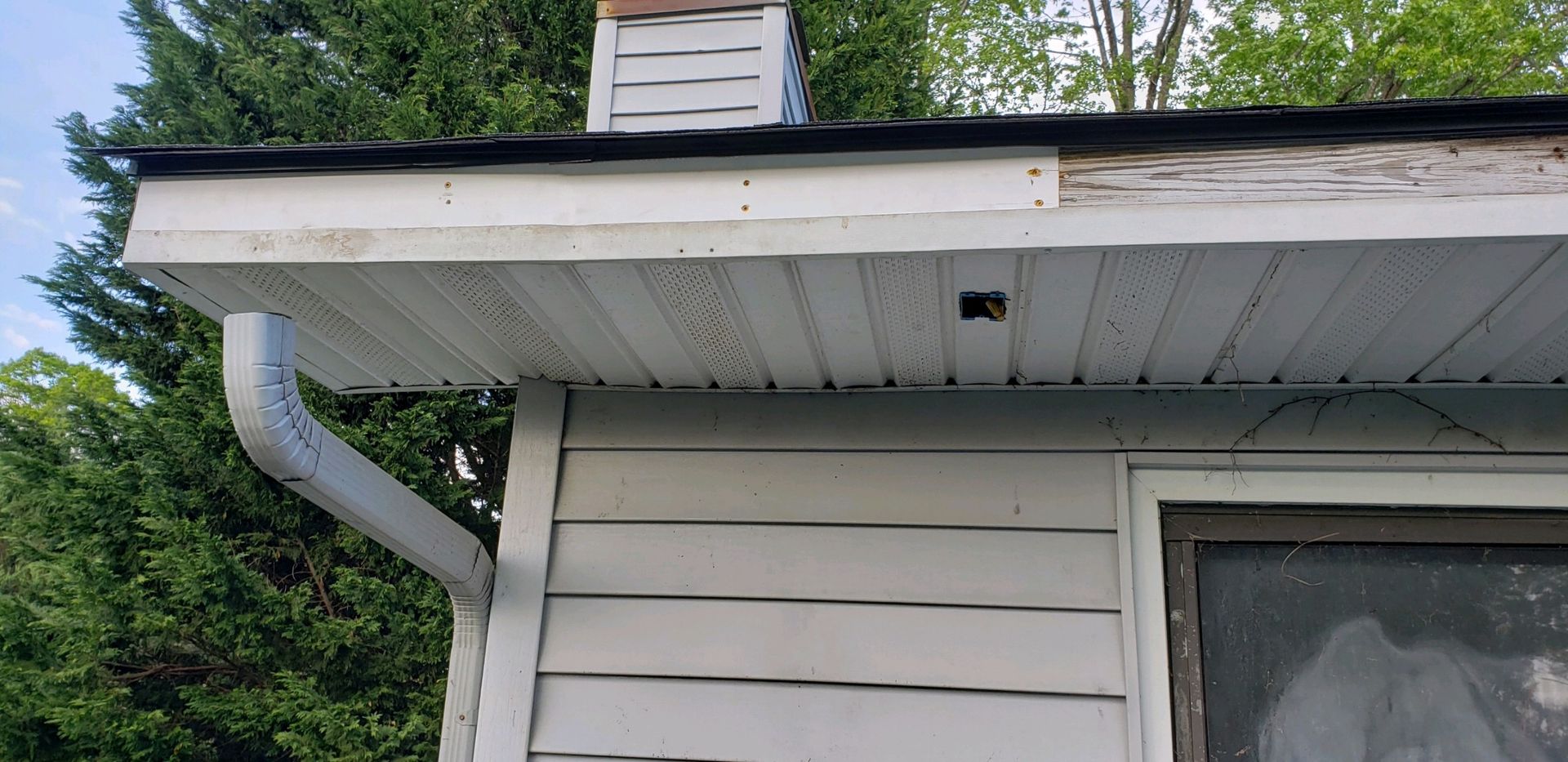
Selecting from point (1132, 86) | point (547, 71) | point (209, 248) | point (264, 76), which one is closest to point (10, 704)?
point (264, 76)

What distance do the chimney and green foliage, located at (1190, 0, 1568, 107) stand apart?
6.86 meters

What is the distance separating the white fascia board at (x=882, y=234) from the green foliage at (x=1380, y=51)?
7.90m

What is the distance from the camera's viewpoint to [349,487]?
5.53 feet

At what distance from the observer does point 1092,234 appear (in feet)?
4.37

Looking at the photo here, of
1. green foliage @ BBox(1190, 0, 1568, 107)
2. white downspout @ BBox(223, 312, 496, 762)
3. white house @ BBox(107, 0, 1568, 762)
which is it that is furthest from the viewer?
green foliage @ BBox(1190, 0, 1568, 107)

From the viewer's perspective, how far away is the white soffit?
1458 mm

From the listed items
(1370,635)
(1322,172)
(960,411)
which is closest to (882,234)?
(1322,172)

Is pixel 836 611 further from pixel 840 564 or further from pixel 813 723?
pixel 813 723

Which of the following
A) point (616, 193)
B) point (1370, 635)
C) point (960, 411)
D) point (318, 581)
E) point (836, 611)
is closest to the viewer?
point (616, 193)

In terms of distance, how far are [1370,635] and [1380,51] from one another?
26.2 ft

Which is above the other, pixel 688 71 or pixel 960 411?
pixel 688 71

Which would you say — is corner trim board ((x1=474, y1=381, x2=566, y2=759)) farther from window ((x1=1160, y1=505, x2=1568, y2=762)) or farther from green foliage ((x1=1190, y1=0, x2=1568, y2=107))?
green foliage ((x1=1190, y1=0, x2=1568, y2=107))

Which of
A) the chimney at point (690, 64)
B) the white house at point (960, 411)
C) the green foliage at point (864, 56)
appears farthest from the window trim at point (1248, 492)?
the green foliage at point (864, 56)


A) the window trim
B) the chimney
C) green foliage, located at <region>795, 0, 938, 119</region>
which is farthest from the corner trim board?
green foliage, located at <region>795, 0, 938, 119</region>
